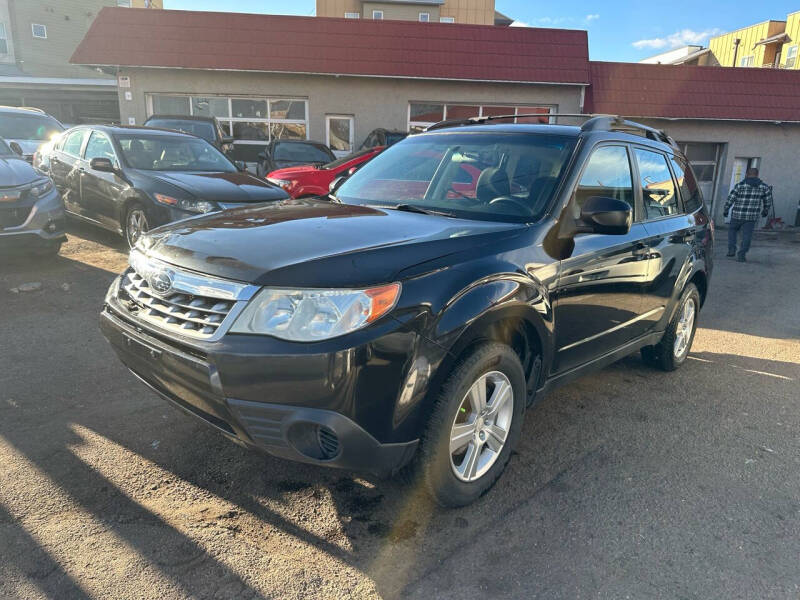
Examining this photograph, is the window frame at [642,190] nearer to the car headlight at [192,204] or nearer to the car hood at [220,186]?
the car hood at [220,186]

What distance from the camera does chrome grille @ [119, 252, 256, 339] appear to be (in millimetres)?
2273

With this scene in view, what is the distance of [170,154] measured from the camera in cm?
778

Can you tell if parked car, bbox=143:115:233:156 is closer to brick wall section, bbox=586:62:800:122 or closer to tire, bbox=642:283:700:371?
tire, bbox=642:283:700:371

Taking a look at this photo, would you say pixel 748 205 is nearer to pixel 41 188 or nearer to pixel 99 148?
pixel 99 148

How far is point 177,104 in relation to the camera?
642 inches

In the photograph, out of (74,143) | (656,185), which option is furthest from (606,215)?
(74,143)

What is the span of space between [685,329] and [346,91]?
13.7m

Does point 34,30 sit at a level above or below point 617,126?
above

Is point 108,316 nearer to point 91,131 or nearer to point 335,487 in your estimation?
point 335,487

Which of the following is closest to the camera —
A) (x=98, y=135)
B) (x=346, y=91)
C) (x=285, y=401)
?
(x=285, y=401)

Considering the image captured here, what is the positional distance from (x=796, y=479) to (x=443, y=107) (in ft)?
50.6

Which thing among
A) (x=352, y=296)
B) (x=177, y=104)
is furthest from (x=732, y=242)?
(x=177, y=104)

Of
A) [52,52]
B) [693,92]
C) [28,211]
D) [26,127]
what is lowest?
[28,211]

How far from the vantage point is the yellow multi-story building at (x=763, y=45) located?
3052 cm
